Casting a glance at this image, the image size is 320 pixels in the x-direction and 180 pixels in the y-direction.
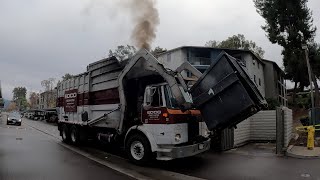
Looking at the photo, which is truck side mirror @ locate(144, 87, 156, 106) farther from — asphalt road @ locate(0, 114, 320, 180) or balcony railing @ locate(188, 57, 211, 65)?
balcony railing @ locate(188, 57, 211, 65)

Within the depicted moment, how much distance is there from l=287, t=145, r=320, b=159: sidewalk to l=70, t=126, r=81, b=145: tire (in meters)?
8.37

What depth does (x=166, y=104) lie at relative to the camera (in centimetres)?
932

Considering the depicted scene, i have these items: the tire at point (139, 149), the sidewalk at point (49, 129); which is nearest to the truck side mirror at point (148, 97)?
the tire at point (139, 149)

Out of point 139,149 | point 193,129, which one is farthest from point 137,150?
point 193,129

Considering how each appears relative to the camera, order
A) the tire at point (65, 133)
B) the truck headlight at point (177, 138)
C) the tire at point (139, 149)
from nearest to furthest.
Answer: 1. the truck headlight at point (177, 138)
2. the tire at point (139, 149)
3. the tire at point (65, 133)

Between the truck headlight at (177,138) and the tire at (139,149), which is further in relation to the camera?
the tire at (139,149)

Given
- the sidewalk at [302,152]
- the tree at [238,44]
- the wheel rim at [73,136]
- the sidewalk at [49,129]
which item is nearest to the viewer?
the sidewalk at [302,152]

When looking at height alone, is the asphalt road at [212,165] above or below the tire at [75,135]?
below

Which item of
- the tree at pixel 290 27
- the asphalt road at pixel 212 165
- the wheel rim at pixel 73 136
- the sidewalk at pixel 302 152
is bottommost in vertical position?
the asphalt road at pixel 212 165

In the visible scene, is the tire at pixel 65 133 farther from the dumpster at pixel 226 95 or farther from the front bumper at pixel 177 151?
the dumpster at pixel 226 95

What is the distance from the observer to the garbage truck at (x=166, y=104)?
8.73m

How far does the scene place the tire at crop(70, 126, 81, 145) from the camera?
14.2 m

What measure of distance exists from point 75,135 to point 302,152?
906cm

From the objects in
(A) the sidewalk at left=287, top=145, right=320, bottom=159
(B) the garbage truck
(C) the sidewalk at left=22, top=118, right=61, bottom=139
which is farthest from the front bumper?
(C) the sidewalk at left=22, top=118, right=61, bottom=139
